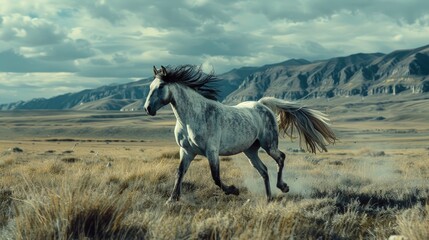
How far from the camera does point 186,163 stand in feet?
28.7

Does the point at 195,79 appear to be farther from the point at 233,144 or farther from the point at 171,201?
the point at 171,201

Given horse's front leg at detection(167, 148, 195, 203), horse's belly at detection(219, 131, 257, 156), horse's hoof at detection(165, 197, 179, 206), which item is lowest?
horse's hoof at detection(165, 197, 179, 206)

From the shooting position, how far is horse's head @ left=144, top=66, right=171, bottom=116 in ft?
27.4

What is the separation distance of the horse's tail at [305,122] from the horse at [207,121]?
1337 millimetres

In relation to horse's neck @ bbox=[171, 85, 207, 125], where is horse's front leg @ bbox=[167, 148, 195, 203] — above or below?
below

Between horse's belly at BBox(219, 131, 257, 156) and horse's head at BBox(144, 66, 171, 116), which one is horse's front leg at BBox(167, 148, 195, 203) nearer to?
horse's belly at BBox(219, 131, 257, 156)

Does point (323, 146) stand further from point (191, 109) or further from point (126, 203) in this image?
point (126, 203)

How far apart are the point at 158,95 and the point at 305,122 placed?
14.6 feet

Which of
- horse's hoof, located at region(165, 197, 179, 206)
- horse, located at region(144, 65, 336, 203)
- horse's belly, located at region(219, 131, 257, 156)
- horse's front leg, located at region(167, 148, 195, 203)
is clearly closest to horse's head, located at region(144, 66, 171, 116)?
horse, located at region(144, 65, 336, 203)

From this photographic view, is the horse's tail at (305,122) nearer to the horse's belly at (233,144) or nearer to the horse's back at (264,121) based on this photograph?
the horse's back at (264,121)

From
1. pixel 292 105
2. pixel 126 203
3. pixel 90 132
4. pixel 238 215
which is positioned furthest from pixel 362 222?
pixel 90 132

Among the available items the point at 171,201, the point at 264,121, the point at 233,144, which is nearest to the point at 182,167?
the point at 171,201

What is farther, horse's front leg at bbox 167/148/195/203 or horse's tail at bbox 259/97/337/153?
horse's tail at bbox 259/97/337/153

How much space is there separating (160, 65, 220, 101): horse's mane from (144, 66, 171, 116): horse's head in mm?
93
